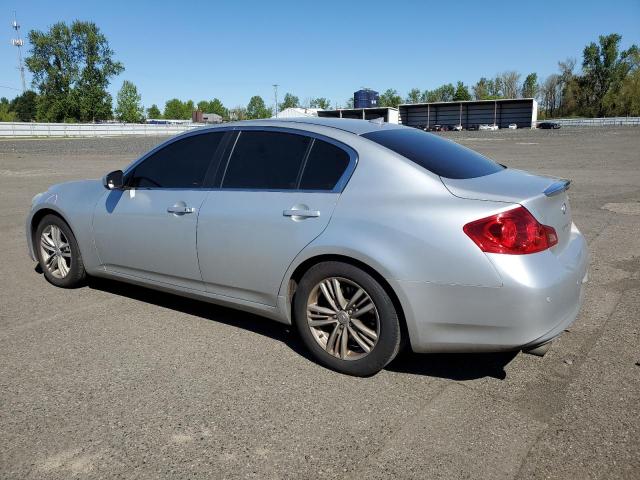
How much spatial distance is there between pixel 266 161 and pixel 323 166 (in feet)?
1.55

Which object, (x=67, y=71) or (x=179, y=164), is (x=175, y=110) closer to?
(x=67, y=71)

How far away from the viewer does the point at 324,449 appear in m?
2.61

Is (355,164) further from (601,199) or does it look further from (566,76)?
(566,76)

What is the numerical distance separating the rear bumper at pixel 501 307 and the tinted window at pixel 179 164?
1.87m

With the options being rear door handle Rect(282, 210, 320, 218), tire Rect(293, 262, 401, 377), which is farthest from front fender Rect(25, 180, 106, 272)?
tire Rect(293, 262, 401, 377)

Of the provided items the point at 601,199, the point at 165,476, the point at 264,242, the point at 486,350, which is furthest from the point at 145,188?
the point at 601,199

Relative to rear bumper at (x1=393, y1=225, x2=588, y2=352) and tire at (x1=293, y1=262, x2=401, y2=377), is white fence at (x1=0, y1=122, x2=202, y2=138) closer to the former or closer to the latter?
tire at (x1=293, y1=262, x2=401, y2=377)

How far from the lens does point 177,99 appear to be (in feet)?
572

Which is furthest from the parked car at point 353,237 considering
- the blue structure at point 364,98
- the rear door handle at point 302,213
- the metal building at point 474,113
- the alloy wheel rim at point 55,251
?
the blue structure at point 364,98

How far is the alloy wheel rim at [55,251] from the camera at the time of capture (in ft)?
16.5

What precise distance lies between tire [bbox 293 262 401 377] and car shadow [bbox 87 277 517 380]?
0.25 meters

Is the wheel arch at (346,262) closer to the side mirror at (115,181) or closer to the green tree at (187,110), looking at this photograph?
the side mirror at (115,181)

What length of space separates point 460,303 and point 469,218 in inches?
18.1

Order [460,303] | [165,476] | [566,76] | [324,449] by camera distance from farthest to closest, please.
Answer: [566,76], [460,303], [324,449], [165,476]
